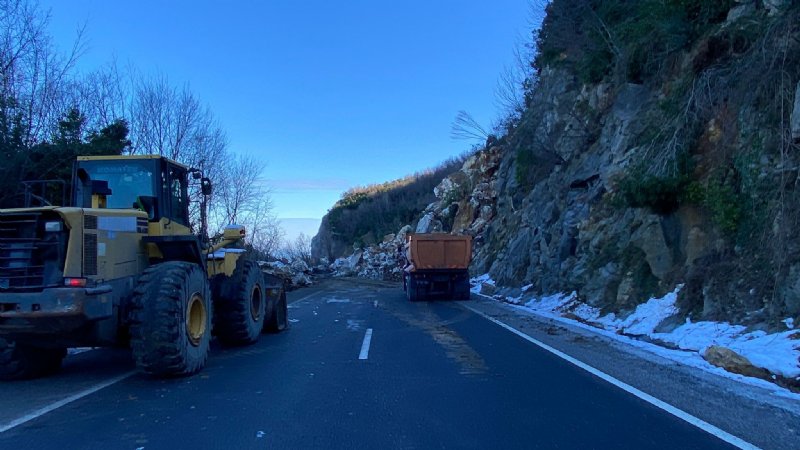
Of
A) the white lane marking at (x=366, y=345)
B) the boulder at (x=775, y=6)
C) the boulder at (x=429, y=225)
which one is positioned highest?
the boulder at (x=775, y=6)

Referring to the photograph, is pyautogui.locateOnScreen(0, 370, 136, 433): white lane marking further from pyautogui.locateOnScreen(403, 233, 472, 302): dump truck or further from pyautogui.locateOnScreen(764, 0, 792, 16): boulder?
pyautogui.locateOnScreen(403, 233, 472, 302): dump truck

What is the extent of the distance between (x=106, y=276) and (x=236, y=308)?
3316 millimetres

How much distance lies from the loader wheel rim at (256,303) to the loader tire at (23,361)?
3.87 meters

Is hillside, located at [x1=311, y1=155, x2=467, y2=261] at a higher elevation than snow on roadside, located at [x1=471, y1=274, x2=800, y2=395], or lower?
higher

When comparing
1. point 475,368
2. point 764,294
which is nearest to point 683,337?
point 764,294

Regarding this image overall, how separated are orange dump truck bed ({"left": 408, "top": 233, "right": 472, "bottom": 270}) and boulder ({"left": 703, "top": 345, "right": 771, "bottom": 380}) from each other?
16.6 meters

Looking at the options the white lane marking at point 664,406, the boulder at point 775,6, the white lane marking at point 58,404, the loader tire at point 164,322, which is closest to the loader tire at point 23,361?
the white lane marking at point 58,404

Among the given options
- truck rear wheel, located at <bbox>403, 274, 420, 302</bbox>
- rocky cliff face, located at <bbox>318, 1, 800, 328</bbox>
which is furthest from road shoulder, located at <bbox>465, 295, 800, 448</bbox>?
truck rear wheel, located at <bbox>403, 274, 420, 302</bbox>

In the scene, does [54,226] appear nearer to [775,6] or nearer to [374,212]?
[775,6]

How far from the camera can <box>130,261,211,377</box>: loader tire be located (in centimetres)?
809

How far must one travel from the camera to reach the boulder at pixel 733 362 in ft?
27.5

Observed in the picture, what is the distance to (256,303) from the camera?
12.6 m

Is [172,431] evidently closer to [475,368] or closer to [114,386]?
[114,386]

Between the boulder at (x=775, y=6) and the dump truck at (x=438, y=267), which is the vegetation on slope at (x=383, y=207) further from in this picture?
the boulder at (x=775, y=6)
